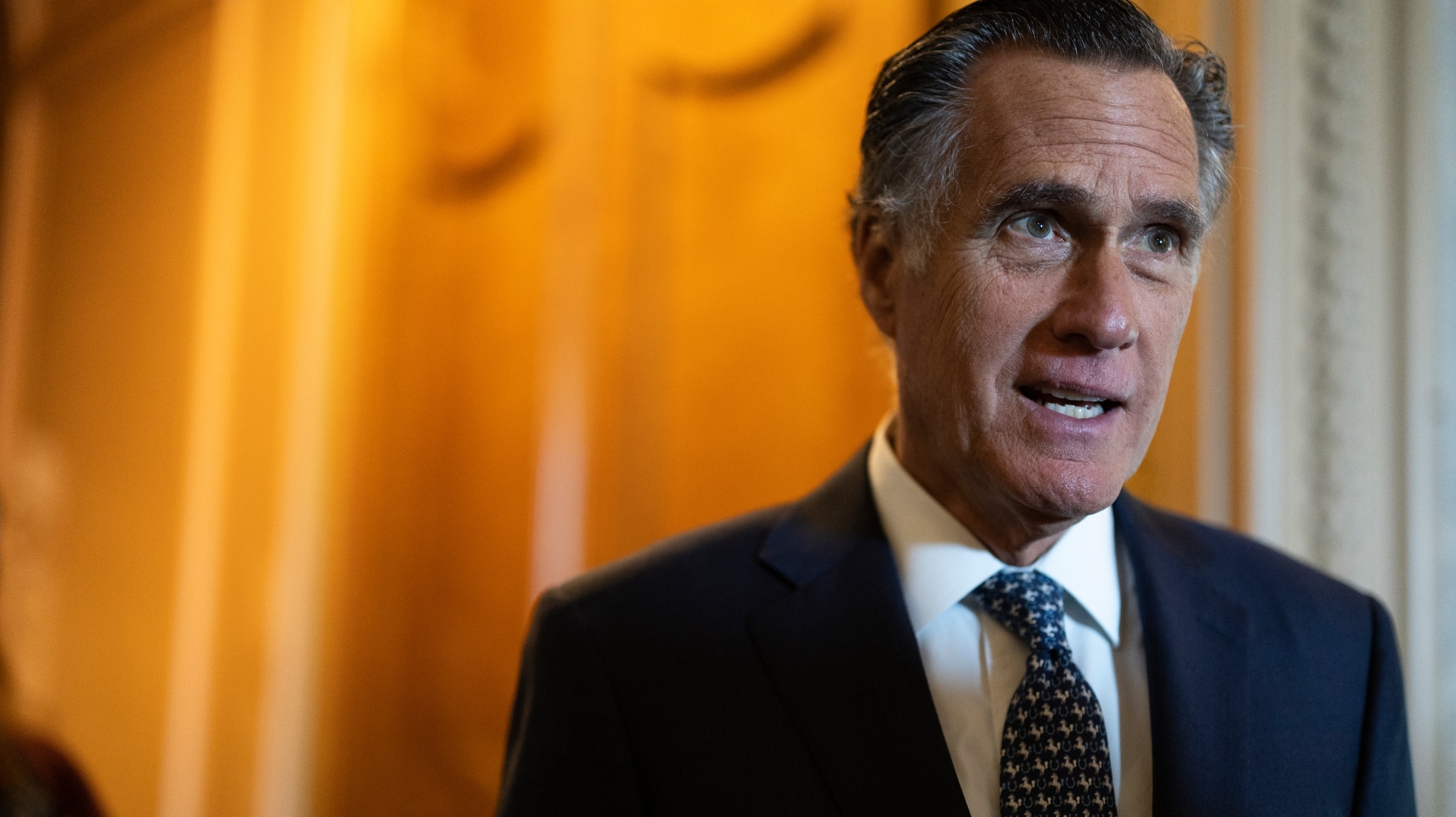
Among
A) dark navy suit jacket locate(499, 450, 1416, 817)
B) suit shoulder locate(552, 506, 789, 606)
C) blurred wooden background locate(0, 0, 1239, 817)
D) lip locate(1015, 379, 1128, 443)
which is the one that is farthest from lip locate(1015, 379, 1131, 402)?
blurred wooden background locate(0, 0, 1239, 817)

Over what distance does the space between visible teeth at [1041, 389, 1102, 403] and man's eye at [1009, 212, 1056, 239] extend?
0.15m

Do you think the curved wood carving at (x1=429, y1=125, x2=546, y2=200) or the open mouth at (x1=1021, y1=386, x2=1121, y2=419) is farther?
the curved wood carving at (x1=429, y1=125, x2=546, y2=200)

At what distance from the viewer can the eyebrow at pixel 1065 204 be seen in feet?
3.20

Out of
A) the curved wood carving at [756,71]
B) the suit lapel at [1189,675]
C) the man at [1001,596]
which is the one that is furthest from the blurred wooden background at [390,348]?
the man at [1001,596]

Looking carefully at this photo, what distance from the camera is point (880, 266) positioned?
1.17m

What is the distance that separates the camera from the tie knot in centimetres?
102

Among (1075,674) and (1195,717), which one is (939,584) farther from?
(1195,717)

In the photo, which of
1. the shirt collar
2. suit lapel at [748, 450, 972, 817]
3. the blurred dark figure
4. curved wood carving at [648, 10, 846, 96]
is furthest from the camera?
curved wood carving at [648, 10, 846, 96]

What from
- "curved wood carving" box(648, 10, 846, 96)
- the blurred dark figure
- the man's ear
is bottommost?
the blurred dark figure

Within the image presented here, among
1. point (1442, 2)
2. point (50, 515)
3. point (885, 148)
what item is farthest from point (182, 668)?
point (1442, 2)

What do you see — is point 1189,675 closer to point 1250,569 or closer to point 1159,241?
point 1250,569

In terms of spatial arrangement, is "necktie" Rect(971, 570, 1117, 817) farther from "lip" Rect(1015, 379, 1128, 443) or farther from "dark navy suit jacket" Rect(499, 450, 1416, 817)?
"lip" Rect(1015, 379, 1128, 443)

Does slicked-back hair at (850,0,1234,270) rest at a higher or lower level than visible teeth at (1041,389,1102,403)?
higher

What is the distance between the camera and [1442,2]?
141cm
